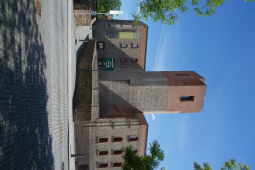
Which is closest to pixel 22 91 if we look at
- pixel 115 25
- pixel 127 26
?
pixel 115 25

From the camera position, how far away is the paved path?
514 cm

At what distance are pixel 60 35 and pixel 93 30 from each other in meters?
15.2

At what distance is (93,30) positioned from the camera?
26.2 meters

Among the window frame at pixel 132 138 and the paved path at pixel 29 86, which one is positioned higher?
the paved path at pixel 29 86

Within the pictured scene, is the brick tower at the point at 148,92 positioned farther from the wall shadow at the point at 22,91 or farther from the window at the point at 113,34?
the wall shadow at the point at 22,91

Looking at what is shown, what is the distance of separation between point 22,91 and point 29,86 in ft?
1.85

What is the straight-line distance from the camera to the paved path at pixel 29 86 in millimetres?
5145

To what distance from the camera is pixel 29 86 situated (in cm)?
667

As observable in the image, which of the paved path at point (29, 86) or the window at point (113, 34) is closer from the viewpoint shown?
the paved path at point (29, 86)

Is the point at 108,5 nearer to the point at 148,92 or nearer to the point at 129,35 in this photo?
the point at 129,35

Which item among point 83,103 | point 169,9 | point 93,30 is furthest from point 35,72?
point 93,30

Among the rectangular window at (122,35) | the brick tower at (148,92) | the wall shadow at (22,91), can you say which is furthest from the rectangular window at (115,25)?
the wall shadow at (22,91)

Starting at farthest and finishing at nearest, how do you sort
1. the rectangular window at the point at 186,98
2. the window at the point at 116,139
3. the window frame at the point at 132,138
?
the rectangular window at the point at 186,98 < the window frame at the point at 132,138 < the window at the point at 116,139

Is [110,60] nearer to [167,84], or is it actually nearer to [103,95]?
[103,95]
